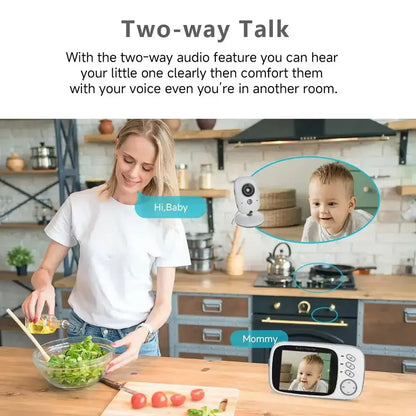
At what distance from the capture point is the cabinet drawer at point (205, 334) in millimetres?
1173

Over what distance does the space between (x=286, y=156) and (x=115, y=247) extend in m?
0.52

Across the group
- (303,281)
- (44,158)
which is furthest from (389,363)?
(44,158)

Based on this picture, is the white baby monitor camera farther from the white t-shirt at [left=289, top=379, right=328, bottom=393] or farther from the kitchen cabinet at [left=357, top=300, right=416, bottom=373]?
the kitchen cabinet at [left=357, top=300, right=416, bottom=373]

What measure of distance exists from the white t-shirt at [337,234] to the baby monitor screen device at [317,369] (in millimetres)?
163

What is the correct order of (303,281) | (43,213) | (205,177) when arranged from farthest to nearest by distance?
(43,213) → (303,281) → (205,177)

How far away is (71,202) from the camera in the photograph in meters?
0.73

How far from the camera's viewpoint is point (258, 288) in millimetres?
1051

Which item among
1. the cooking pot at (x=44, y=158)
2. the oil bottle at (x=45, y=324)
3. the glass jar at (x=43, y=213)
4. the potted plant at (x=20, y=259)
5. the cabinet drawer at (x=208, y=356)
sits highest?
the cooking pot at (x=44, y=158)

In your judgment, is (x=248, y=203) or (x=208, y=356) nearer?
(x=248, y=203)

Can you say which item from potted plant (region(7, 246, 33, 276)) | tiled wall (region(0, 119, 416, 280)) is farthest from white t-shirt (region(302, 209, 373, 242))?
potted plant (region(7, 246, 33, 276))
